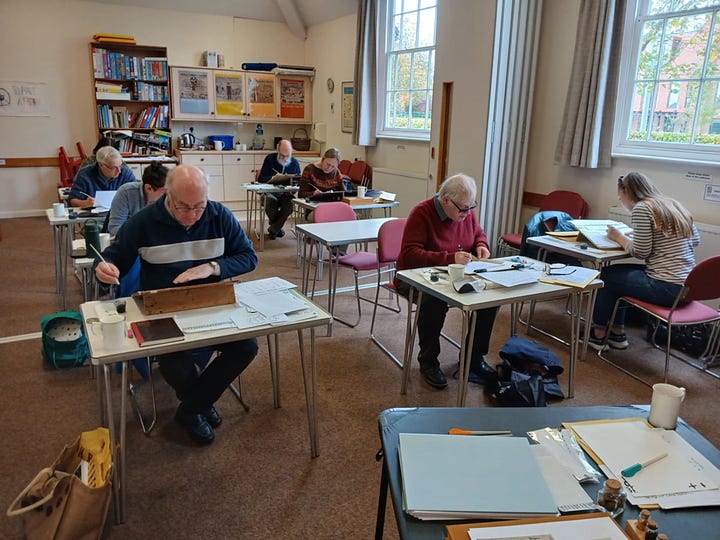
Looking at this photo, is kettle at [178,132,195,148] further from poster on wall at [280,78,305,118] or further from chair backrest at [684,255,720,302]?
chair backrest at [684,255,720,302]

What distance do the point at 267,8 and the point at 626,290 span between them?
6.72 metres

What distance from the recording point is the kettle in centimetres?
766

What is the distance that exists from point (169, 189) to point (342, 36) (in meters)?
5.95

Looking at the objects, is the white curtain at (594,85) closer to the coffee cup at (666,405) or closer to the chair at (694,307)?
the chair at (694,307)

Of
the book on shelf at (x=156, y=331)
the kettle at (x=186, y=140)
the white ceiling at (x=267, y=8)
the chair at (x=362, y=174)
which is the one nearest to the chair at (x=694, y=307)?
the book on shelf at (x=156, y=331)

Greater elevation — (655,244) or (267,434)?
(655,244)

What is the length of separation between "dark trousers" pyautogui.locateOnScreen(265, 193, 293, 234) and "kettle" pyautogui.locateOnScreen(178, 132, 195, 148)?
7.35 feet

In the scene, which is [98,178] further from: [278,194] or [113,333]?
[113,333]

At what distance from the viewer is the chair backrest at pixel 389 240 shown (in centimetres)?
345

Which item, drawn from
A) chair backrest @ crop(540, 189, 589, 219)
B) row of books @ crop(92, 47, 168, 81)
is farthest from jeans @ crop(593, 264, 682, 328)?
row of books @ crop(92, 47, 168, 81)

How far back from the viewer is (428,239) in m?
2.96

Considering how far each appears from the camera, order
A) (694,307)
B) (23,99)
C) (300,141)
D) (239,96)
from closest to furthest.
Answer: (694,307) → (23,99) → (239,96) → (300,141)

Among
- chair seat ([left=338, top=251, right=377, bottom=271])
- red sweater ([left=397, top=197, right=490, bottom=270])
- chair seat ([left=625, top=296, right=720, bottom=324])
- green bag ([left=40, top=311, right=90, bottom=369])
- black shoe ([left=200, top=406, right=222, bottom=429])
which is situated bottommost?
black shoe ([left=200, top=406, right=222, bottom=429])

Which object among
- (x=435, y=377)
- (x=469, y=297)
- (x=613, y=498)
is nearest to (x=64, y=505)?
(x=613, y=498)
